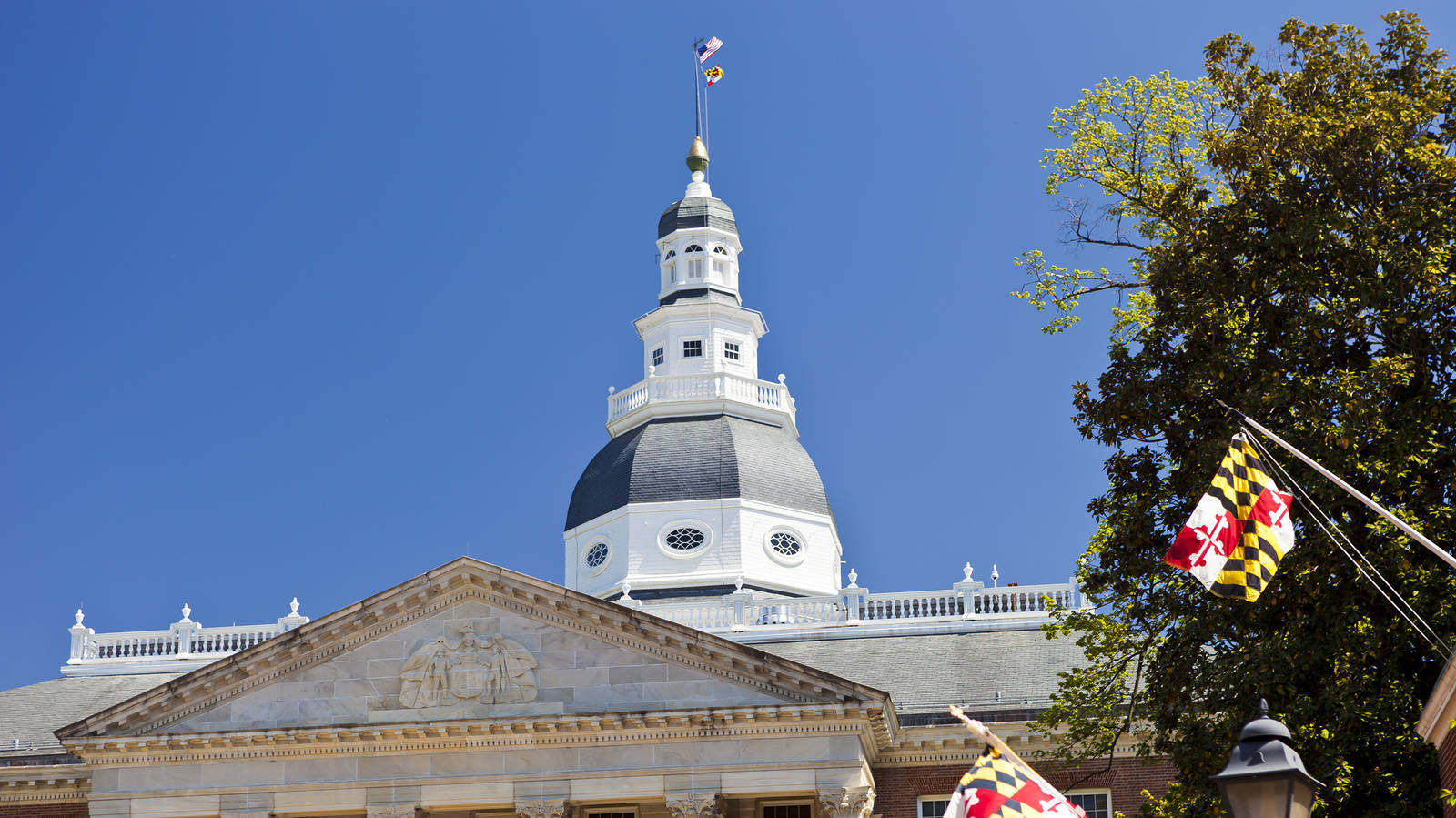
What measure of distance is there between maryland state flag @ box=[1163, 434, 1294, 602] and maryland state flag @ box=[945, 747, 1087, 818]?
14.7ft

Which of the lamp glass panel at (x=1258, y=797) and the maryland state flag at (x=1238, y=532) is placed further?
the maryland state flag at (x=1238, y=532)

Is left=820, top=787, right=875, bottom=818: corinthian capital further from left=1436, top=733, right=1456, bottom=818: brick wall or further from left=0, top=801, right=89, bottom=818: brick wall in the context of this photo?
left=0, top=801, right=89, bottom=818: brick wall

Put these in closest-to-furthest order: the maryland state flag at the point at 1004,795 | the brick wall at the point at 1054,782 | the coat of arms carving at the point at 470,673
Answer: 1. the maryland state flag at the point at 1004,795
2. the coat of arms carving at the point at 470,673
3. the brick wall at the point at 1054,782

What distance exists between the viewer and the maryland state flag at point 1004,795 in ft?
51.0

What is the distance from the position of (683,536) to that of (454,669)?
47.3 ft

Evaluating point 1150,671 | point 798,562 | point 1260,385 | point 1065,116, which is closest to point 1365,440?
point 1260,385

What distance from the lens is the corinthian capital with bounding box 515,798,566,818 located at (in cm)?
3488

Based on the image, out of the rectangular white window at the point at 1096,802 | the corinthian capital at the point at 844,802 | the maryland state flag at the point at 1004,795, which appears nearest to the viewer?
the maryland state flag at the point at 1004,795

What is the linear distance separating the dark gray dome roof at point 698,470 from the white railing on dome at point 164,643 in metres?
10.3

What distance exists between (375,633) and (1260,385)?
1873 cm

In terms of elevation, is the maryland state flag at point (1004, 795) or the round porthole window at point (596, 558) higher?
the round porthole window at point (596, 558)

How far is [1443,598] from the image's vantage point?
22438mm

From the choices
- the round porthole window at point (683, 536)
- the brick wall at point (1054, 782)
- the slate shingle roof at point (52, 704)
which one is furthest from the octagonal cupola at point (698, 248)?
the brick wall at point (1054, 782)

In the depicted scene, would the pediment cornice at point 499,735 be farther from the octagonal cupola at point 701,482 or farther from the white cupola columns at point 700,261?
the white cupola columns at point 700,261
